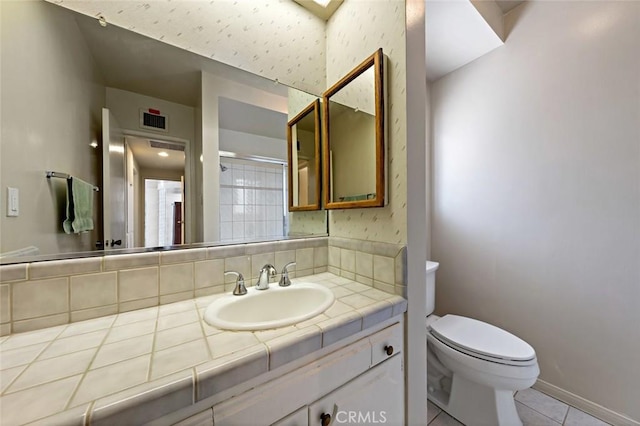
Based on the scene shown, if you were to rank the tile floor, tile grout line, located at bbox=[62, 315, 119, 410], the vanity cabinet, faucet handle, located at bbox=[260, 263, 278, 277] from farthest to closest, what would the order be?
1. the tile floor
2. faucet handle, located at bbox=[260, 263, 278, 277]
3. the vanity cabinet
4. tile grout line, located at bbox=[62, 315, 119, 410]

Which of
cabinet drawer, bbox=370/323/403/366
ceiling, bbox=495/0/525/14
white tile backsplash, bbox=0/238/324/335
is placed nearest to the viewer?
white tile backsplash, bbox=0/238/324/335

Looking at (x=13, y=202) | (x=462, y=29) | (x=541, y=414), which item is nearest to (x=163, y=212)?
(x=13, y=202)

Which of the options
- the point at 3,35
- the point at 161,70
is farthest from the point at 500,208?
the point at 3,35

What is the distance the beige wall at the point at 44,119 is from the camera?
2.14ft

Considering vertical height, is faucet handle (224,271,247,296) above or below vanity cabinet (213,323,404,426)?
above

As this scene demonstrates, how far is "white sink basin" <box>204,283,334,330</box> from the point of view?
86 cm

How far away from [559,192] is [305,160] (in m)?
1.56

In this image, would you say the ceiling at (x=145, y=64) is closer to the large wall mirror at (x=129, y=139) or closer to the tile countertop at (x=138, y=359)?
the large wall mirror at (x=129, y=139)

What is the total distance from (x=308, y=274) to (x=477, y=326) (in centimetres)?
110

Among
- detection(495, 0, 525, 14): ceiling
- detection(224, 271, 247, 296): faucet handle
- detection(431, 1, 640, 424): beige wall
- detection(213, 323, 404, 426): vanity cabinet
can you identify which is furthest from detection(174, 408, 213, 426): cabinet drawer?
detection(495, 0, 525, 14): ceiling

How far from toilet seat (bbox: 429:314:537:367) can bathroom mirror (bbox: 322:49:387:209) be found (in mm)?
919

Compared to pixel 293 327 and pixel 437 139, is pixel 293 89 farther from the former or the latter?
pixel 437 139

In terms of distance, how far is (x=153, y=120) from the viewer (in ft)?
3.10

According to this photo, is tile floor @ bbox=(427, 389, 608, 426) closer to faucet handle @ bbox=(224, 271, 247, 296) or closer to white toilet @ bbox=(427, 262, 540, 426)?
white toilet @ bbox=(427, 262, 540, 426)
